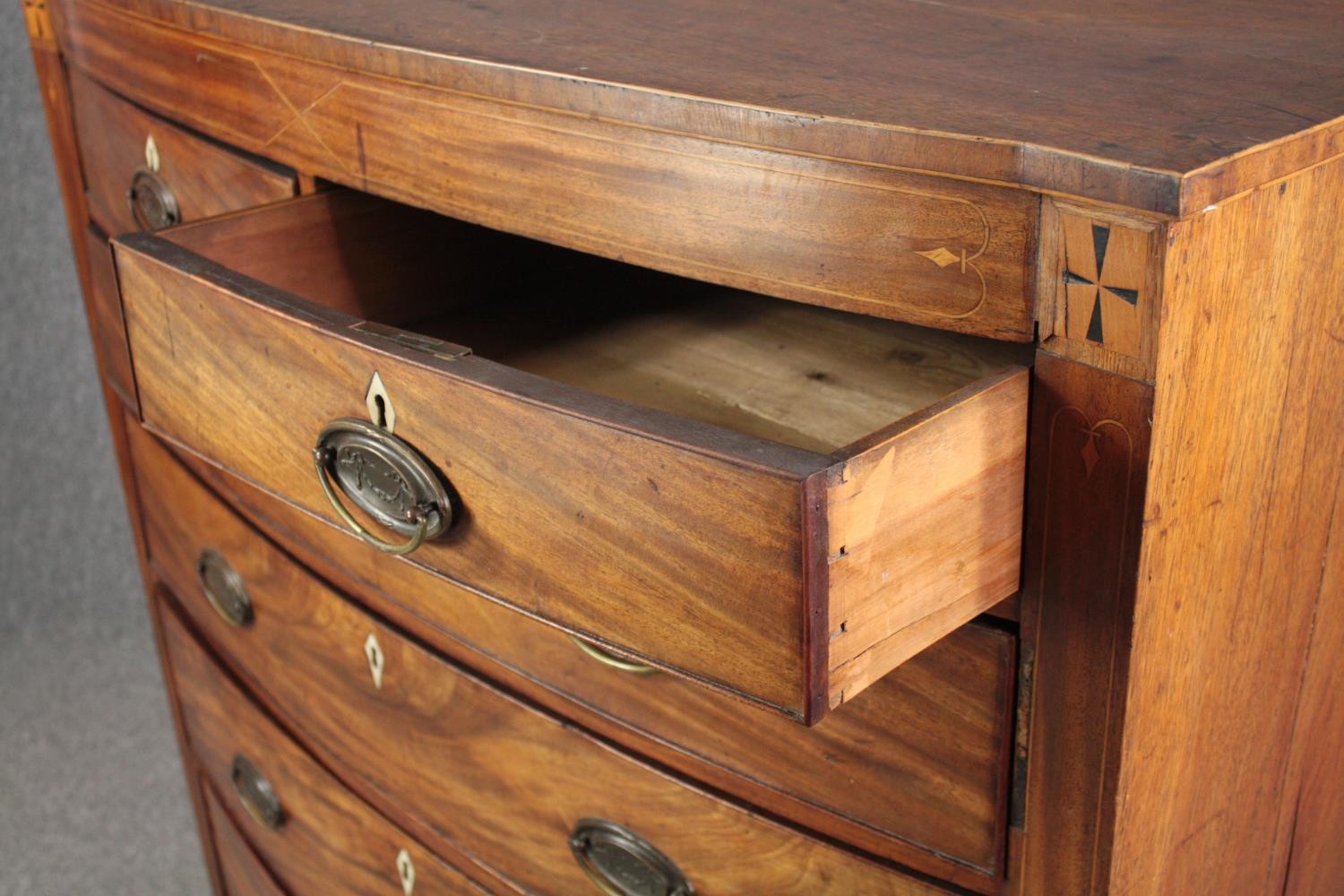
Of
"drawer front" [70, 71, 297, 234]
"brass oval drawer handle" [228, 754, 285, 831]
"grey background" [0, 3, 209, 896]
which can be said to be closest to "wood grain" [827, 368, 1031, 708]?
"drawer front" [70, 71, 297, 234]

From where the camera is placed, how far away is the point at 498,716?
789 millimetres

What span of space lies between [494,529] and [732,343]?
0.74ft

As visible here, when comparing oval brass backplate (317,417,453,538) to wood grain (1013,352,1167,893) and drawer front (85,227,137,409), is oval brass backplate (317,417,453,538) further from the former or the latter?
drawer front (85,227,137,409)

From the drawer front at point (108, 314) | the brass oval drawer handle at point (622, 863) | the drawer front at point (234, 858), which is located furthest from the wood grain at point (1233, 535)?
the drawer front at point (234, 858)

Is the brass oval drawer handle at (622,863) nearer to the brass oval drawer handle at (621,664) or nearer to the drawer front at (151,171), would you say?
the brass oval drawer handle at (621,664)

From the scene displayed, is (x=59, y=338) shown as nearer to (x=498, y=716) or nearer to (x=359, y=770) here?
(x=359, y=770)

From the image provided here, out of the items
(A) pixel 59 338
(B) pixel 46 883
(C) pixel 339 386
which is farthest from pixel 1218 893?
(A) pixel 59 338

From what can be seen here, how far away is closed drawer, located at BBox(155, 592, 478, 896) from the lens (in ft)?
3.12

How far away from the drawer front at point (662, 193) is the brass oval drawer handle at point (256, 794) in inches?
19.8

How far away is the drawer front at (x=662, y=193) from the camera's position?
0.50m

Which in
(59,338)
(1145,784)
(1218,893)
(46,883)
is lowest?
(46,883)

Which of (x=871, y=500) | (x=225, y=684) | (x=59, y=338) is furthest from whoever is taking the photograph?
(x=59, y=338)

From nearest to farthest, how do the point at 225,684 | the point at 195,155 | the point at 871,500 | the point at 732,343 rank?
the point at 871,500, the point at 732,343, the point at 195,155, the point at 225,684

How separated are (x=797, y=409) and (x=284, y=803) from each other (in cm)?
58
